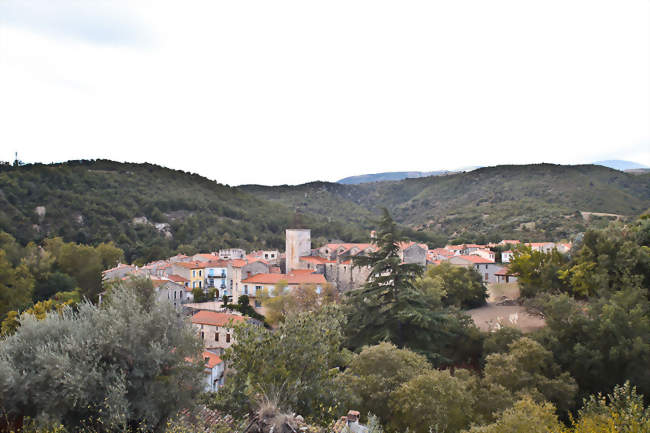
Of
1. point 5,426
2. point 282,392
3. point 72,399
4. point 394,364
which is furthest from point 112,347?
point 394,364

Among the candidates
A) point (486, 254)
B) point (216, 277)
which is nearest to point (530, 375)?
point (486, 254)

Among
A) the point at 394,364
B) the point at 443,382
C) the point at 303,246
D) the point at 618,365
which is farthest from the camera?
the point at 303,246

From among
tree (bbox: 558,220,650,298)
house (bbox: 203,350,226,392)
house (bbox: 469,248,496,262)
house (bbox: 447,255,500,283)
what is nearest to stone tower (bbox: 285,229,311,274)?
house (bbox: 447,255,500,283)

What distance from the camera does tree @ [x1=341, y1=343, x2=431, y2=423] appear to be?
11.6 metres

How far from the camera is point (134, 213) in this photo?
6994cm

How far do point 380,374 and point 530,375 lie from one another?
593cm

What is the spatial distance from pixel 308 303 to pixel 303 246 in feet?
48.4

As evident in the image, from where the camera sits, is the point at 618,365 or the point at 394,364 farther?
the point at 618,365

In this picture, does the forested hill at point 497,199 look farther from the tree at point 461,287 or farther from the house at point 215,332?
the house at point 215,332

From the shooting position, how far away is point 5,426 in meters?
8.38

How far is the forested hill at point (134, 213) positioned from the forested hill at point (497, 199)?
73.5 feet

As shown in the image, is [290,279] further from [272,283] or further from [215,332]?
[215,332]

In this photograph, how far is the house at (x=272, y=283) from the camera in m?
32.6

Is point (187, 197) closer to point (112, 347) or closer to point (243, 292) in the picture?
point (243, 292)
